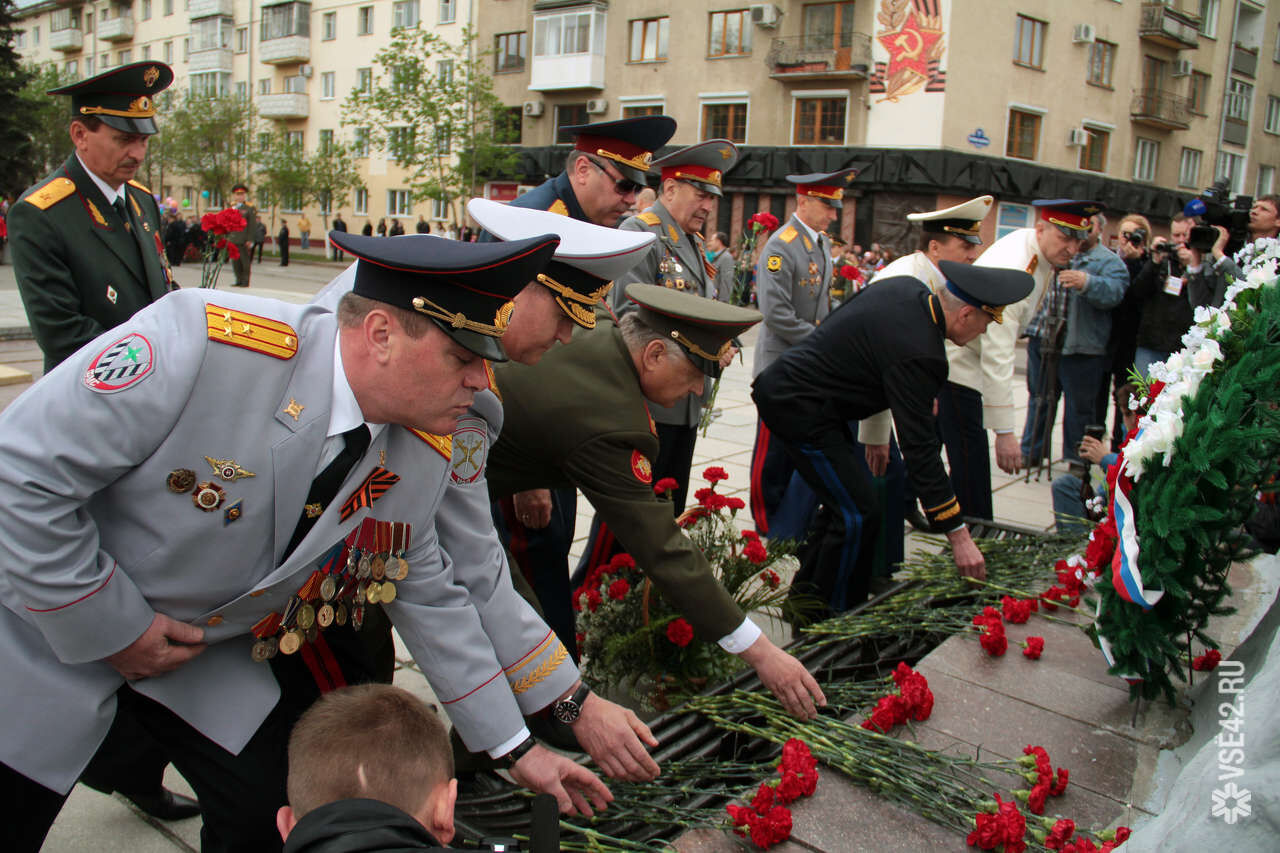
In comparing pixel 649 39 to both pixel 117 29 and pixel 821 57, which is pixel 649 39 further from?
pixel 117 29

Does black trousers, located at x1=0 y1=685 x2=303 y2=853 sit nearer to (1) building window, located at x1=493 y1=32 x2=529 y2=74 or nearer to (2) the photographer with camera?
(2) the photographer with camera

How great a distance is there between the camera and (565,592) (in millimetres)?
3500

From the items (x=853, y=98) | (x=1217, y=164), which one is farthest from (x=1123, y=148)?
(x=853, y=98)

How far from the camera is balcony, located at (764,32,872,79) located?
2859cm

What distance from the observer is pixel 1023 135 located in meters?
29.4

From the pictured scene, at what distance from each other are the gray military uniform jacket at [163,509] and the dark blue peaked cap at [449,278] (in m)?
0.22

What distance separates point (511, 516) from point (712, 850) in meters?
1.53

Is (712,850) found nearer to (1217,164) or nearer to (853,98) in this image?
(853,98)

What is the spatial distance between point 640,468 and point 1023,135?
30304 mm

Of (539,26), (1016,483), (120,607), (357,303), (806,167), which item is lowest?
(1016,483)

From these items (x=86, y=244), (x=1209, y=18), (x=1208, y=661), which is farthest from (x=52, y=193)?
(x=1209, y=18)

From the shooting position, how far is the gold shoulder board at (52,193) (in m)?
3.71

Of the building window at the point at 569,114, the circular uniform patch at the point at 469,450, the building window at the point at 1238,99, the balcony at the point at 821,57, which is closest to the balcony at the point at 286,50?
the building window at the point at 569,114

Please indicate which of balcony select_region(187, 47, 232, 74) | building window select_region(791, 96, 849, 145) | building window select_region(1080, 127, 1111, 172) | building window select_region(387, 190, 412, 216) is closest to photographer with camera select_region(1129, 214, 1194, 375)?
building window select_region(791, 96, 849, 145)
